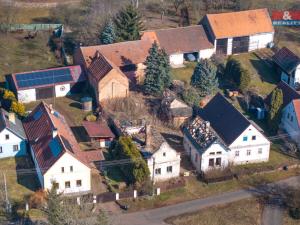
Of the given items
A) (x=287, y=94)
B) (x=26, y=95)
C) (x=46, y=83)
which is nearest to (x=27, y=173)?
(x=26, y=95)

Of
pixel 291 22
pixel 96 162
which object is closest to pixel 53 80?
pixel 96 162

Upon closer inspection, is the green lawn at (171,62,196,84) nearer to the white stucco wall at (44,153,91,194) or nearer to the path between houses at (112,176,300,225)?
the path between houses at (112,176,300,225)

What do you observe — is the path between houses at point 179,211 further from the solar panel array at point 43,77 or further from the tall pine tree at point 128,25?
the tall pine tree at point 128,25

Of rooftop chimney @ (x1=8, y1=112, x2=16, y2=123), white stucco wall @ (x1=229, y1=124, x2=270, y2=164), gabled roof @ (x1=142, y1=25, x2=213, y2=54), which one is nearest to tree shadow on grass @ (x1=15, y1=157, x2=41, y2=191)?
rooftop chimney @ (x1=8, y1=112, x2=16, y2=123)

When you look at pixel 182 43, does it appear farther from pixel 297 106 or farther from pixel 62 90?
pixel 297 106

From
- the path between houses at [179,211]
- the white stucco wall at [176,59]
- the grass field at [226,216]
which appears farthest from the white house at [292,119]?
the white stucco wall at [176,59]

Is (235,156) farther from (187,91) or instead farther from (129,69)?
(129,69)
